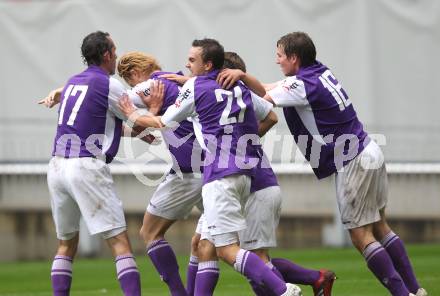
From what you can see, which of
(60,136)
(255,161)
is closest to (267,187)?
(255,161)

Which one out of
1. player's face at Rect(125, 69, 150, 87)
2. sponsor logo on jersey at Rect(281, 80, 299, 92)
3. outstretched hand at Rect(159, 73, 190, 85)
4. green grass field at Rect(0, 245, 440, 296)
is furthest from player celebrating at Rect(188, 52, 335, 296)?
green grass field at Rect(0, 245, 440, 296)

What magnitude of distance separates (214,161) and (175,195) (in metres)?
1.25

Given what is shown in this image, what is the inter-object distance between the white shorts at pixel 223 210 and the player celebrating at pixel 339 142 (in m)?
0.98

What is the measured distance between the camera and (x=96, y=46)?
927 cm

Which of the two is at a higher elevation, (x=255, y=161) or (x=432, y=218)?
(x=255, y=161)

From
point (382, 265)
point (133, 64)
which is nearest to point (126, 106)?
point (133, 64)

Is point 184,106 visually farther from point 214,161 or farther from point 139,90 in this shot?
point 139,90

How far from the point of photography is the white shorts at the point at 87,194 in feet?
29.6

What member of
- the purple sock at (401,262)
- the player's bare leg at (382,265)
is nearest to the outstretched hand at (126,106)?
the player's bare leg at (382,265)

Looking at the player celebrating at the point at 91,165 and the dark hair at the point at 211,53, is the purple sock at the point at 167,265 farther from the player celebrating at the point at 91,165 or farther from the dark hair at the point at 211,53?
the dark hair at the point at 211,53

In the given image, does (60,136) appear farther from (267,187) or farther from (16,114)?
(16,114)

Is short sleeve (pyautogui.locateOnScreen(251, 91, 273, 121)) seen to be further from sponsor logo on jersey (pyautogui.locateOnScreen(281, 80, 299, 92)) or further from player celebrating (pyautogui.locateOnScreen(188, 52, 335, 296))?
sponsor logo on jersey (pyautogui.locateOnScreen(281, 80, 299, 92))

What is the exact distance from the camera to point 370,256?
9492 mm

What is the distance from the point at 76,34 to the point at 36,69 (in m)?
0.88
